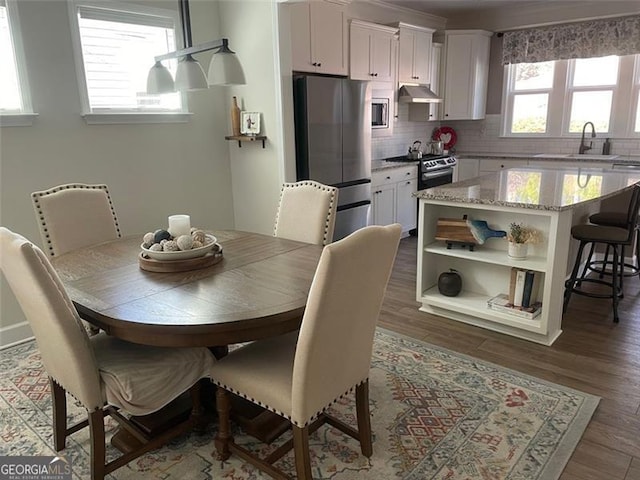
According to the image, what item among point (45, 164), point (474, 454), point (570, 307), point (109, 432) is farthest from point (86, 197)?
point (570, 307)

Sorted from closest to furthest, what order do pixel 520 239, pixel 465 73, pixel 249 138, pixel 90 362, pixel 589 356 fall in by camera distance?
pixel 90 362 → pixel 589 356 → pixel 520 239 → pixel 249 138 → pixel 465 73

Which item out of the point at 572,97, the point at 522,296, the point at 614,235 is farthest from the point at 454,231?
the point at 572,97

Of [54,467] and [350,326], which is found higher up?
[350,326]

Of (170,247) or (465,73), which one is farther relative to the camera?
(465,73)

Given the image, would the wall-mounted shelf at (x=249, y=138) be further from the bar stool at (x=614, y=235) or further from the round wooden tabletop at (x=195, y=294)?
the bar stool at (x=614, y=235)

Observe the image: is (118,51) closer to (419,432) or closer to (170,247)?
(170,247)

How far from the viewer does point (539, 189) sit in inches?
123

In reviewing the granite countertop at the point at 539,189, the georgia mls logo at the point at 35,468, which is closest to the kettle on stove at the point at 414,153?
the granite countertop at the point at 539,189

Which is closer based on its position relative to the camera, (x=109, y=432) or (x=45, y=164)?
(x=109, y=432)

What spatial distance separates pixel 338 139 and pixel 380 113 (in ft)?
4.77

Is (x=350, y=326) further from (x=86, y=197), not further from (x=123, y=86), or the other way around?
(x=123, y=86)

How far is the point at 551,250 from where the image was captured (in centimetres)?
274

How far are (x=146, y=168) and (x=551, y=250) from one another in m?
2.83

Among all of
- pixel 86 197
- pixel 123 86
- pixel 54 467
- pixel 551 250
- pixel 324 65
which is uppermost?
pixel 324 65
